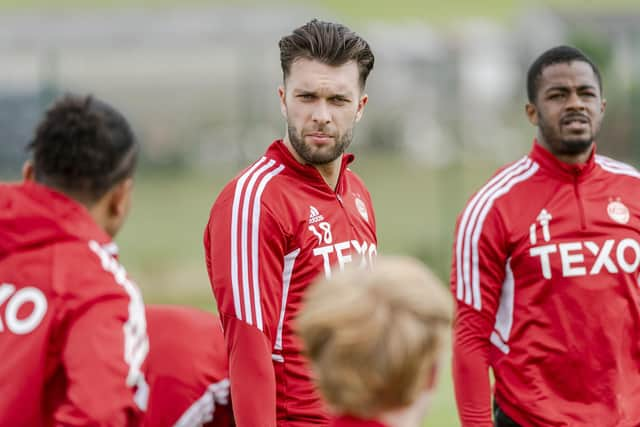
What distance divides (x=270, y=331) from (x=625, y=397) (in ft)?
5.63

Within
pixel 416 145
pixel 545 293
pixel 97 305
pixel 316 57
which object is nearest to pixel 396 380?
pixel 97 305

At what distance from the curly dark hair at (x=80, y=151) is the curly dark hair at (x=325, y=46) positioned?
110cm

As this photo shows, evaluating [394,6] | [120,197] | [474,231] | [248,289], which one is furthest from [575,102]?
[394,6]

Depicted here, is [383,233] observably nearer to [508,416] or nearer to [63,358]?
[508,416]

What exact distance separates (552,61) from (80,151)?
2.54 m

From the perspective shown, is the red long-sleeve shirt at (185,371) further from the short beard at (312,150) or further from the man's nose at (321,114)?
the man's nose at (321,114)

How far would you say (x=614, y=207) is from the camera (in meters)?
4.86

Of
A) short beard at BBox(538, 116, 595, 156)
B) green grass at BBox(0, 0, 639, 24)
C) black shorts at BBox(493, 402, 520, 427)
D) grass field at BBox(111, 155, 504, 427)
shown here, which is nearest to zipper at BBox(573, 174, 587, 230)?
short beard at BBox(538, 116, 595, 156)

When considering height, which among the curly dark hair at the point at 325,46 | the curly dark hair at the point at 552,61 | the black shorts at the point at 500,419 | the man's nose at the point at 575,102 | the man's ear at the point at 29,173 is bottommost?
the black shorts at the point at 500,419

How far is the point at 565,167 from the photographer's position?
492cm

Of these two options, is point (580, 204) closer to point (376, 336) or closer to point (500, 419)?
point (500, 419)

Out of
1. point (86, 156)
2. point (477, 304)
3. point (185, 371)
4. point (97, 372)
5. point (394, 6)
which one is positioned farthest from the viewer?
point (394, 6)

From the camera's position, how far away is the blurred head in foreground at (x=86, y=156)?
3.27 m

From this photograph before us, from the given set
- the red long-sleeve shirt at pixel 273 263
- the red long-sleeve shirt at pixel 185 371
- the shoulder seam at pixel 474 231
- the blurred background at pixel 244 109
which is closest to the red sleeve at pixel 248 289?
the red long-sleeve shirt at pixel 273 263
